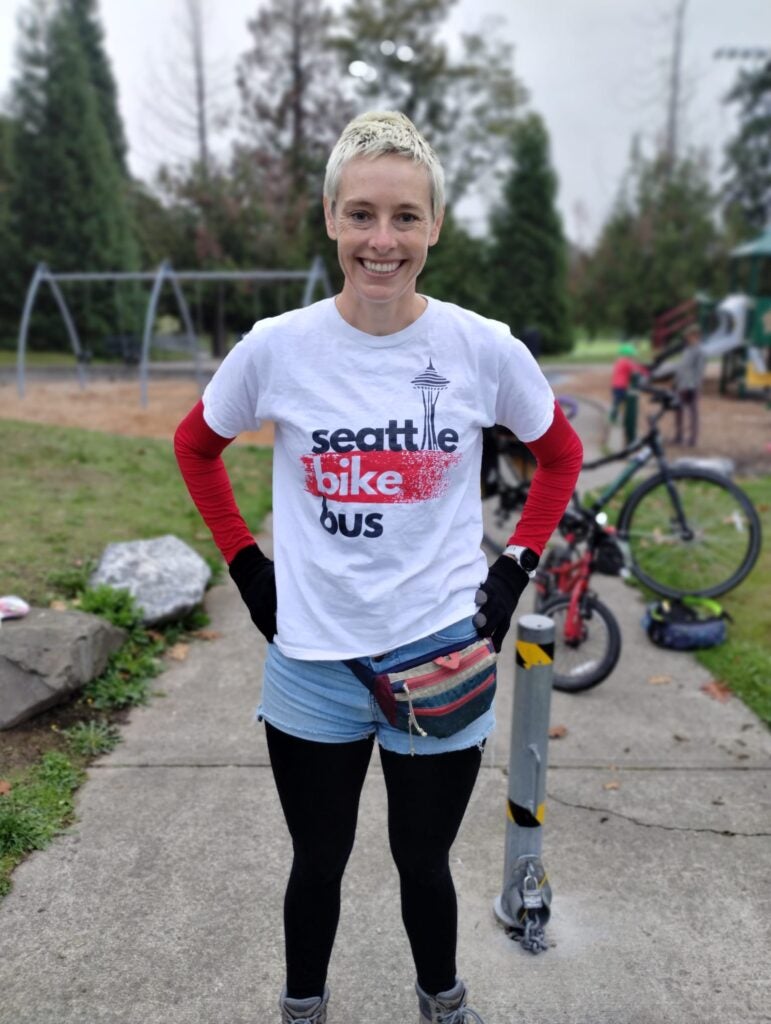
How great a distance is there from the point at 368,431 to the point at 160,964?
1.62 metres

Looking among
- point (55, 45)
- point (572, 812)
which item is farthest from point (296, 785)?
point (55, 45)

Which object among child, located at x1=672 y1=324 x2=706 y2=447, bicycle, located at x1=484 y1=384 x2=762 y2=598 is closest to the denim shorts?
bicycle, located at x1=484 y1=384 x2=762 y2=598

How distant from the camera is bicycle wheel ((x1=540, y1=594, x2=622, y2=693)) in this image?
4098 millimetres

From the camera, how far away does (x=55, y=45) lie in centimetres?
2772

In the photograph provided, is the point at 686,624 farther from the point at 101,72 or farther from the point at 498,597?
the point at 101,72

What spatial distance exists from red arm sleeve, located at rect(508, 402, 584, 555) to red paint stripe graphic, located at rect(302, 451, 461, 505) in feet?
1.06

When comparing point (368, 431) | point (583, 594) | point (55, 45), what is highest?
point (55, 45)

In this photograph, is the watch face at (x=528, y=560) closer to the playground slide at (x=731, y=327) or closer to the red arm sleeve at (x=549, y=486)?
the red arm sleeve at (x=549, y=486)

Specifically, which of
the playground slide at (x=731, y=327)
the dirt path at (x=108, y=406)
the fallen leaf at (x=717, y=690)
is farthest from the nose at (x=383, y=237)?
the playground slide at (x=731, y=327)

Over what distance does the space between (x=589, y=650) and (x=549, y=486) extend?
2501mm

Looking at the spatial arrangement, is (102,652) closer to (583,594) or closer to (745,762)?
(583,594)

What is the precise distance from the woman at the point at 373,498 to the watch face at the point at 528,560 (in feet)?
0.06

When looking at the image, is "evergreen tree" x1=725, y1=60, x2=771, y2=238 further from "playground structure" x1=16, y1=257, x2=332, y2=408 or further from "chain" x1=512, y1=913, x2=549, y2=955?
"chain" x1=512, y1=913, x2=549, y2=955

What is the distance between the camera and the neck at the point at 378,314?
1644 millimetres
